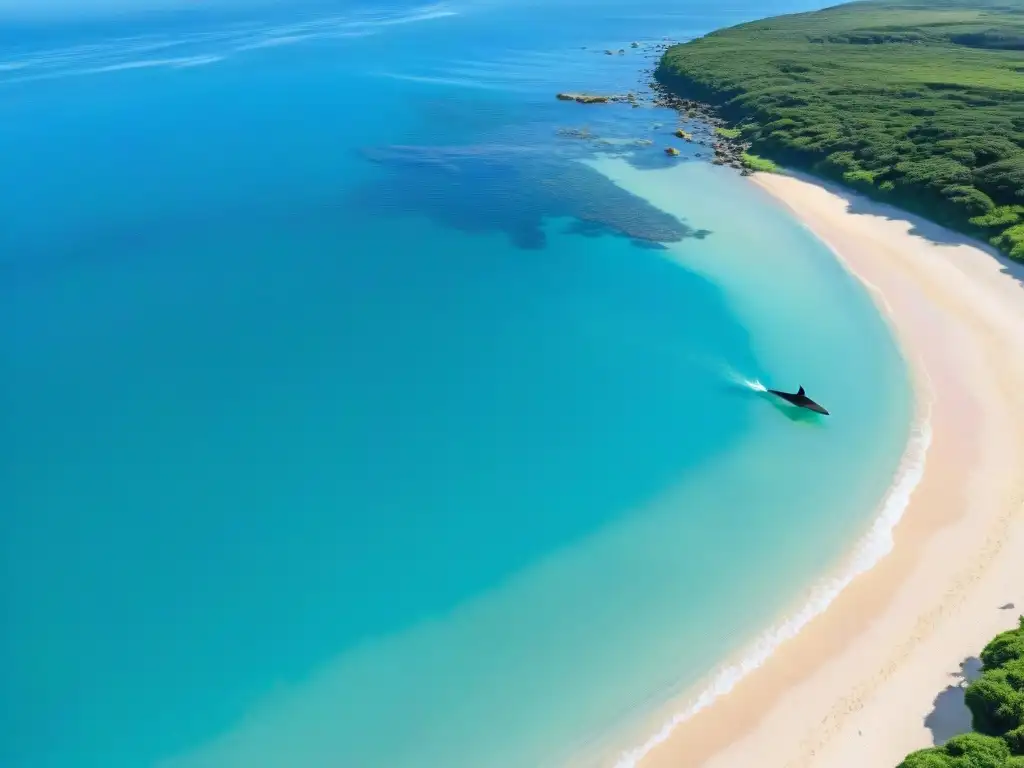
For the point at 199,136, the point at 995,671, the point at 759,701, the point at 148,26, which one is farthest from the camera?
the point at 148,26

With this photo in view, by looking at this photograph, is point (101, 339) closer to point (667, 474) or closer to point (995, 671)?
point (667, 474)

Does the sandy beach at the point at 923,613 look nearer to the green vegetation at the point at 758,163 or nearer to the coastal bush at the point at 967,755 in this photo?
the coastal bush at the point at 967,755

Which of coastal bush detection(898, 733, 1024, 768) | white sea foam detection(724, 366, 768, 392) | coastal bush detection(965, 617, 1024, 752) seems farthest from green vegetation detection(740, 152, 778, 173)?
coastal bush detection(898, 733, 1024, 768)

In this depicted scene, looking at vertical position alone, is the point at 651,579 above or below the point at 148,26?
below

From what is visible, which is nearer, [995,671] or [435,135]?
[995,671]

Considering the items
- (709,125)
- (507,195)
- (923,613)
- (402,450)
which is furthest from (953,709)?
(709,125)

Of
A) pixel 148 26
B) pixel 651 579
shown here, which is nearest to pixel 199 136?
pixel 651 579

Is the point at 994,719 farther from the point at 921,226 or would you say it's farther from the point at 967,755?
the point at 921,226

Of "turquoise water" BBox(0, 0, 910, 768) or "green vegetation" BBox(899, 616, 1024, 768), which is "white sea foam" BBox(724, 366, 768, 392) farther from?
"green vegetation" BBox(899, 616, 1024, 768)
